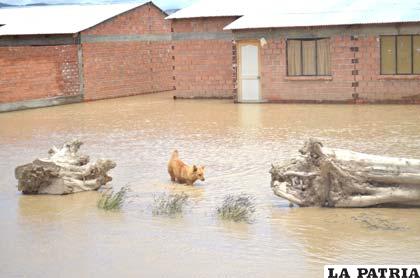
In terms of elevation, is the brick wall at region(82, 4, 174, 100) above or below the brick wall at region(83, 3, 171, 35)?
below

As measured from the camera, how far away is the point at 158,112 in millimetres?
25734

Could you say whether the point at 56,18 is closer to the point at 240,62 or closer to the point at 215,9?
the point at 215,9

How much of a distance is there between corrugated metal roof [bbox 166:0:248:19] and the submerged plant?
1918 centimetres

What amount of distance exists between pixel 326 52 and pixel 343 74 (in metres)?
0.90

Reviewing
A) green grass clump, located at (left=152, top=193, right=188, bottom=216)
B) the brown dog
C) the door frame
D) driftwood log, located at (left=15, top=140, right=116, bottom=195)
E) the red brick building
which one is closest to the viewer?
green grass clump, located at (left=152, top=193, right=188, bottom=216)

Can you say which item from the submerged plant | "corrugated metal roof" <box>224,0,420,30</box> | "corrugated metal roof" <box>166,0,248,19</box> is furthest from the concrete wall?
the submerged plant

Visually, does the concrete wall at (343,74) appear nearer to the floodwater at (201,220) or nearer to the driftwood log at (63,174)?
the floodwater at (201,220)

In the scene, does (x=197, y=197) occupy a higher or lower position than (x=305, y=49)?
lower

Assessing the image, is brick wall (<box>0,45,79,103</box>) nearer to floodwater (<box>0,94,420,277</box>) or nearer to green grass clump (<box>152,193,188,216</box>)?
floodwater (<box>0,94,420,277</box>)

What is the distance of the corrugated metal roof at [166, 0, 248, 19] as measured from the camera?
29797 millimetres

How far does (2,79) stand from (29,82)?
135 cm

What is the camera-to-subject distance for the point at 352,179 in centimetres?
1080

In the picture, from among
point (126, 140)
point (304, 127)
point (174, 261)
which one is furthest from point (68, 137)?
point (174, 261)

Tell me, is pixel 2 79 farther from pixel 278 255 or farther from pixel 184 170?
pixel 278 255
